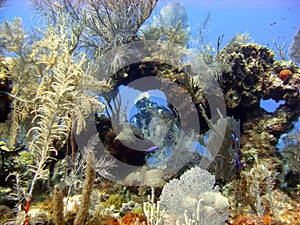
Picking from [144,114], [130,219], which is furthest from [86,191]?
[144,114]

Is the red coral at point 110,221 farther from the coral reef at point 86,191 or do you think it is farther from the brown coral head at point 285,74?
the brown coral head at point 285,74

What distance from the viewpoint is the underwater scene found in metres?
4.44

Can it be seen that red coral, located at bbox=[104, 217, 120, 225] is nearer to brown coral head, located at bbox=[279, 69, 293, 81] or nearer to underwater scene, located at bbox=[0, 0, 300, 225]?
underwater scene, located at bbox=[0, 0, 300, 225]

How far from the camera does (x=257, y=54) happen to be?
21.5 feet

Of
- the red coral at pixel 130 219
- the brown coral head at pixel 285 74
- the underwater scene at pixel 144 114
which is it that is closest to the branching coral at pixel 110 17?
the underwater scene at pixel 144 114

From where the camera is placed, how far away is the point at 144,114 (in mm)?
6859

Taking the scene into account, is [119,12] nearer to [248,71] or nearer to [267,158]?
[248,71]

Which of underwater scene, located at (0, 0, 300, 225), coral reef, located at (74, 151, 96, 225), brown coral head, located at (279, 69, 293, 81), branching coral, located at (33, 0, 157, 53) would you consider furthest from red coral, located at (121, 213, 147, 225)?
brown coral head, located at (279, 69, 293, 81)

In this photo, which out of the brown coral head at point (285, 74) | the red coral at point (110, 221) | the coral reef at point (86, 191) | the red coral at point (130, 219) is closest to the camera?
the coral reef at point (86, 191)

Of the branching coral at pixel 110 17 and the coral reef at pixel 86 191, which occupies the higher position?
the branching coral at pixel 110 17

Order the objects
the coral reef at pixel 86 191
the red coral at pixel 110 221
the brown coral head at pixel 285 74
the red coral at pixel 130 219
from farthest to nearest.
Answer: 1. the brown coral head at pixel 285 74
2. the red coral at pixel 130 219
3. the red coral at pixel 110 221
4. the coral reef at pixel 86 191

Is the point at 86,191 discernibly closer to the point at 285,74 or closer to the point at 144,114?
the point at 144,114

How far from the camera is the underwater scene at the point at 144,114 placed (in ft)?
14.6

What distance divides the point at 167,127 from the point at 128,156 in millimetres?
1375
